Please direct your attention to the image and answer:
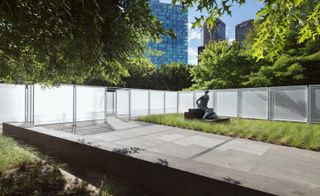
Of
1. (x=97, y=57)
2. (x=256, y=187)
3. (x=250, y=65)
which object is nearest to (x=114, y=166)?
(x=97, y=57)

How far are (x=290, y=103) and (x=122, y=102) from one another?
8803 millimetres

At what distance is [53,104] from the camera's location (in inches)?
399

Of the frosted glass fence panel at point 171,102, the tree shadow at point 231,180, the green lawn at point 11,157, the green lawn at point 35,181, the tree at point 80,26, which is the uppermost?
the tree at point 80,26

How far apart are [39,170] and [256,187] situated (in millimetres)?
3410

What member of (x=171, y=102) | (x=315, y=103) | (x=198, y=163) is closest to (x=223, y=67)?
(x=171, y=102)

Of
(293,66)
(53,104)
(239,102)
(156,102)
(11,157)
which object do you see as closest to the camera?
(11,157)

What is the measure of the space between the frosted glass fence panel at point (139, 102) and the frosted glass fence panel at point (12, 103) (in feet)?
18.8

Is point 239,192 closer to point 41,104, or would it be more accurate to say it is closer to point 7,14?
point 7,14

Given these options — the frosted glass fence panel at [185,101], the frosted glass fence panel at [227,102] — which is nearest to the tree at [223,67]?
the frosted glass fence panel at [185,101]

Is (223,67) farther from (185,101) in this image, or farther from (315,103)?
(315,103)

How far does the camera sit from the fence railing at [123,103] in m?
9.88

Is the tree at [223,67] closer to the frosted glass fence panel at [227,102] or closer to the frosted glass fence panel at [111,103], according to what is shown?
the frosted glass fence panel at [227,102]

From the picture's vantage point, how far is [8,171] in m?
4.04

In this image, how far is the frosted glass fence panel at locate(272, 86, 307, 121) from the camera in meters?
10.9
